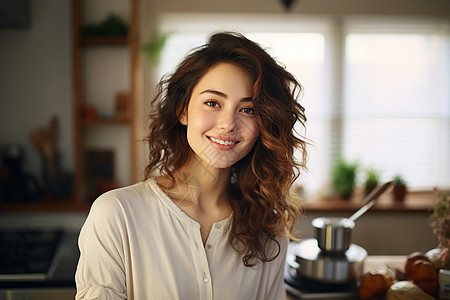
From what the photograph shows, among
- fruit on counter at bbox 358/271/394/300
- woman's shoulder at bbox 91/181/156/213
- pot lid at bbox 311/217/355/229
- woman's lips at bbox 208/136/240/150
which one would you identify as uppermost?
woman's lips at bbox 208/136/240/150

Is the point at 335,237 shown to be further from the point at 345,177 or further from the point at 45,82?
the point at 45,82

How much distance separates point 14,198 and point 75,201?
1.32 ft

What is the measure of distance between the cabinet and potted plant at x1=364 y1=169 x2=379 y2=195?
1729 mm

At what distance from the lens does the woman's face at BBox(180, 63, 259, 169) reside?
1148 mm

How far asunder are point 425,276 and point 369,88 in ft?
7.10

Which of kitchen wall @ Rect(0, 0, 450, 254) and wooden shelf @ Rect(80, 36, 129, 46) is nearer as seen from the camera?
wooden shelf @ Rect(80, 36, 129, 46)

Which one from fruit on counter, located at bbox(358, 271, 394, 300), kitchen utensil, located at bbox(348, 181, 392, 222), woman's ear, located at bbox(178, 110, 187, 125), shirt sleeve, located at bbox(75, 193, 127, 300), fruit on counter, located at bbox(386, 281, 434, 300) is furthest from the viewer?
kitchen utensil, located at bbox(348, 181, 392, 222)

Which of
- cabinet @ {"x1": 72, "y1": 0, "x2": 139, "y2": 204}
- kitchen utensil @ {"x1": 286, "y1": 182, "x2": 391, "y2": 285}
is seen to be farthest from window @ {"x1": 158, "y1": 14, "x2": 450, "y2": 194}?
kitchen utensil @ {"x1": 286, "y1": 182, "x2": 391, "y2": 285}

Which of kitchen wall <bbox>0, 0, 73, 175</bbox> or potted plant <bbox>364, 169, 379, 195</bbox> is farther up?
kitchen wall <bbox>0, 0, 73, 175</bbox>

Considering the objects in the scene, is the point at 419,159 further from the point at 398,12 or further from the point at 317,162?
the point at 398,12

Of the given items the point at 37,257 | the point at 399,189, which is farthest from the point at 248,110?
the point at 399,189

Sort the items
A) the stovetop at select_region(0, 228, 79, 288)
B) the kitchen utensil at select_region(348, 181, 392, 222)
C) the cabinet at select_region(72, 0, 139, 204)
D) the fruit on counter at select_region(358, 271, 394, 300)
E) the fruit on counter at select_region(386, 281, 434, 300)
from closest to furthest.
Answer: the fruit on counter at select_region(386, 281, 434, 300), the fruit on counter at select_region(358, 271, 394, 300), the kitchen utensil at select_region(348, 181, 392, 222), the stovetop at select_region(0, 228, 79, 288), the cabinet at select_region(72, 0, 139, 204)

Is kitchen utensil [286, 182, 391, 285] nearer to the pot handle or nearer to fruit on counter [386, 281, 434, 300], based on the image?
the pot handle

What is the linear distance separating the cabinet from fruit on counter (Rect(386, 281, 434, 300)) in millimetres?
1912
